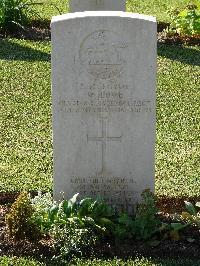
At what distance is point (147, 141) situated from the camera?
6.12m

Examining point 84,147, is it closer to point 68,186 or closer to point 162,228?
point 68,186

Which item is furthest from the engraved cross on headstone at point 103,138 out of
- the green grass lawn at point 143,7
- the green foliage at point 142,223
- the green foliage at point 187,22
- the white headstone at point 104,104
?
the green grass lawn at point 143,7


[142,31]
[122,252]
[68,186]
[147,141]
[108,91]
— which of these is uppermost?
[142,31]

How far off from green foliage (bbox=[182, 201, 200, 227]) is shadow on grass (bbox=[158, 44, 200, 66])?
515cm

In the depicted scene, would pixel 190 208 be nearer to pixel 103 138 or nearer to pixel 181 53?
pixel 103 138

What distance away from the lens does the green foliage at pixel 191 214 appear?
6026mm

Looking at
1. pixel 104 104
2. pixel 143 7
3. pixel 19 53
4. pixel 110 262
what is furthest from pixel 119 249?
pixel 143 7

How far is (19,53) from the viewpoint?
11.4 metres

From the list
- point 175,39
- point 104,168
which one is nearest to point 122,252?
point 104,168

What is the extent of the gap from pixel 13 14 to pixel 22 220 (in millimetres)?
7083

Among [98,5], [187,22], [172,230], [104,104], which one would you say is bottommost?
[172,230]

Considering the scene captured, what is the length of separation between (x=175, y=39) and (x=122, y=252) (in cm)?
692

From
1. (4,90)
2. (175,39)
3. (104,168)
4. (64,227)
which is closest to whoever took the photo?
(64,227)

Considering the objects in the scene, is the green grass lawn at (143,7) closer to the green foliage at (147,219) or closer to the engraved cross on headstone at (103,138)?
the engraved cross on headstone at (103,138)
